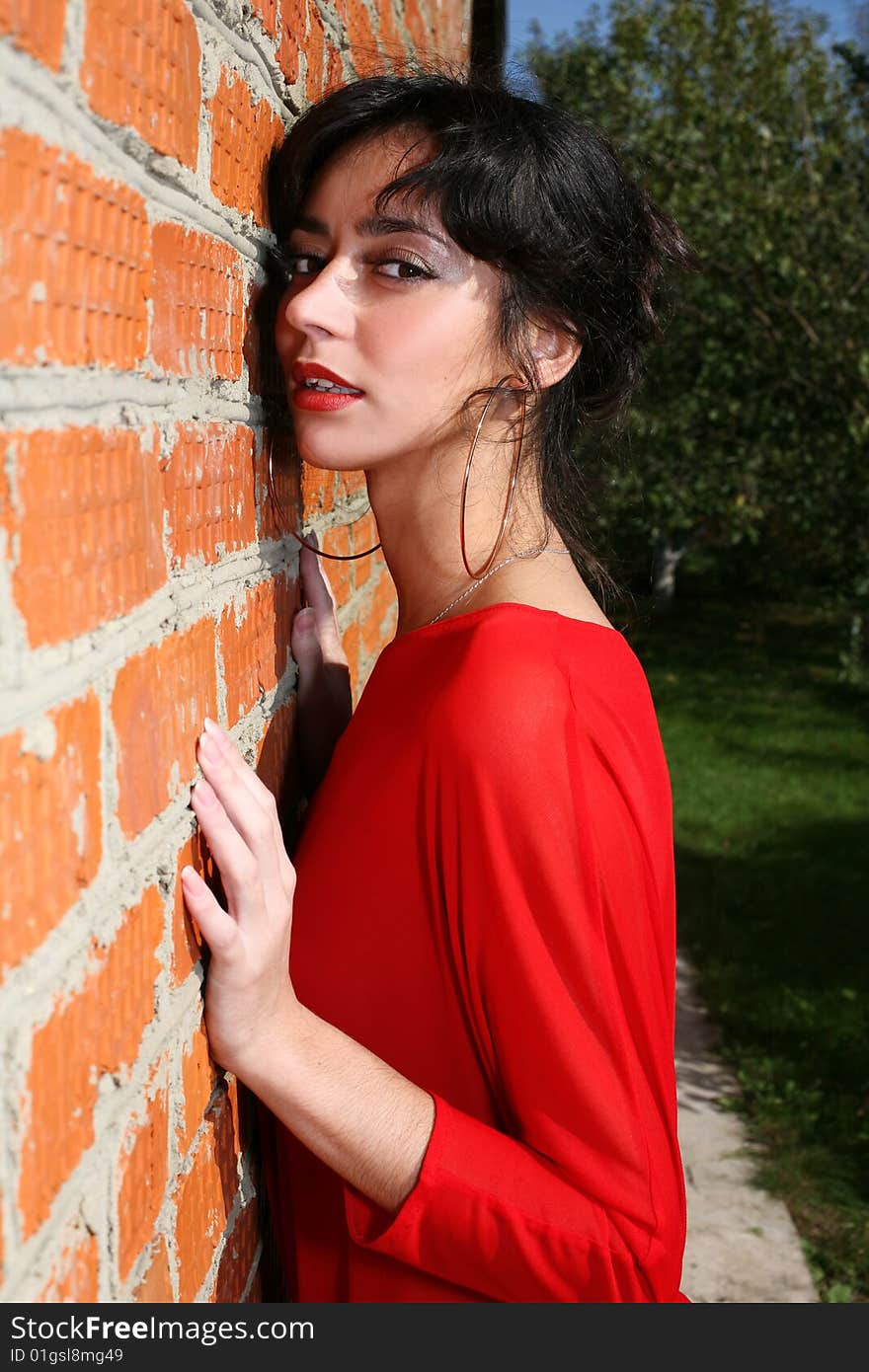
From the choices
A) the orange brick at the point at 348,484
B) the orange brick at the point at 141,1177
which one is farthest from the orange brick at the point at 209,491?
the orange brick at the point at 348,484

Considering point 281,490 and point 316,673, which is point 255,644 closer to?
point 281,490

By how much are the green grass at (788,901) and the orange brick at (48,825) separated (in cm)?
294

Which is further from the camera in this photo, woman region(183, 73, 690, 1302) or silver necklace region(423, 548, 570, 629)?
silver necklace region(423, 548, 570, 629)

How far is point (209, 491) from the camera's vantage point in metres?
1.21

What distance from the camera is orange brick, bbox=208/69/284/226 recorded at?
Answer: 1200 millimetres

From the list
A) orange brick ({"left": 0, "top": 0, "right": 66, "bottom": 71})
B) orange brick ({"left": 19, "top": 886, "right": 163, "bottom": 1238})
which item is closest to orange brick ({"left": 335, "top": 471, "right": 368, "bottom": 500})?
orange brick ({"left": 19, "top": 886, "right": 163, "bottom": 1238})

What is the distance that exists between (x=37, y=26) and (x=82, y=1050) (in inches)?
23.5

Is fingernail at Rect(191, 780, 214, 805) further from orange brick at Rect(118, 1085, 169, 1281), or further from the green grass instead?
the green grass

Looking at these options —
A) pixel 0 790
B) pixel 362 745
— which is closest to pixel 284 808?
pixel 362 745

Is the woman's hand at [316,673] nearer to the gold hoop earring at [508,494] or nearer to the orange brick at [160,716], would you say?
Result: the gold hoop earring at [508,494]

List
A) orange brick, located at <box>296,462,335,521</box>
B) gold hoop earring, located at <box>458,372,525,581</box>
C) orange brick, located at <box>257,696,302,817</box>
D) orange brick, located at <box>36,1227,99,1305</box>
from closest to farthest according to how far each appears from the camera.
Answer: orange brick, located at <box>36,1227,99,1305</box> → orange brick, located at <box>257,696,302,817</box> → gold hoop earring, located at <box>458,372,525,581</box> → orange brick, located at <box>296,462,335,521</box>

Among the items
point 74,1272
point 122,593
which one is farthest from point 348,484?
point 74,1272

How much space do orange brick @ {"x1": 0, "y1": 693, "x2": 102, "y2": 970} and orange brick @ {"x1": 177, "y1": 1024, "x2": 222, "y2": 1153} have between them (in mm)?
349

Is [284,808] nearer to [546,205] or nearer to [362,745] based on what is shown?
[362,745]
